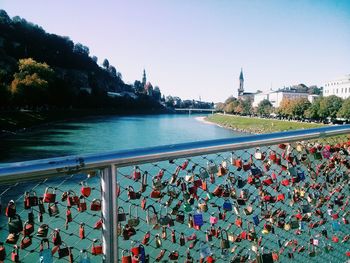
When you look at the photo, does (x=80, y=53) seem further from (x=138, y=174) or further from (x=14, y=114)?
(x=138, y=174)

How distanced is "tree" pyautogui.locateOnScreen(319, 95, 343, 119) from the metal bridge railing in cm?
6839

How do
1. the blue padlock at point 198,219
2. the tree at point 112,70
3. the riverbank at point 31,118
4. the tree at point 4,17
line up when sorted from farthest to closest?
1. the tree at point 112,70
2. the tree at point 4,17
3. the riverbank at point 31,118
4. the blue padlock at point 198,219

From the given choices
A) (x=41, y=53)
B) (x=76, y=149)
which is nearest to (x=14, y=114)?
(x=76, y=149)

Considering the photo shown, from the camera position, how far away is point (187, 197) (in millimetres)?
1963

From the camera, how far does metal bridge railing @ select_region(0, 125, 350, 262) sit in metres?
1.45

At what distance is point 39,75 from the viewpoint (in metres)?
69.1

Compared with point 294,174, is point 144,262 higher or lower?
lower

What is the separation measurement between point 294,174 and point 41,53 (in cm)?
11909

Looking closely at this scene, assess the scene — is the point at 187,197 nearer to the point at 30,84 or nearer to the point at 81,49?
the point at 30,84

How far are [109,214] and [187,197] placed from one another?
62cm

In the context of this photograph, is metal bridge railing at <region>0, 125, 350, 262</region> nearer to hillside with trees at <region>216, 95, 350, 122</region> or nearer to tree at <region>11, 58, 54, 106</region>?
tree at <region>11, 58, 54, 106</region>

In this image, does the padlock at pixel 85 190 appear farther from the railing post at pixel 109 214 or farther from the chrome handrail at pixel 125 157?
the chrome handrail at pixel 125 157

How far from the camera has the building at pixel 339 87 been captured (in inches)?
3649

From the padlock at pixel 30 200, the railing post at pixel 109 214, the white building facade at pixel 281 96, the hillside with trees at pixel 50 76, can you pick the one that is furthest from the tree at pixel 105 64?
the railing post at pixel 109 214
